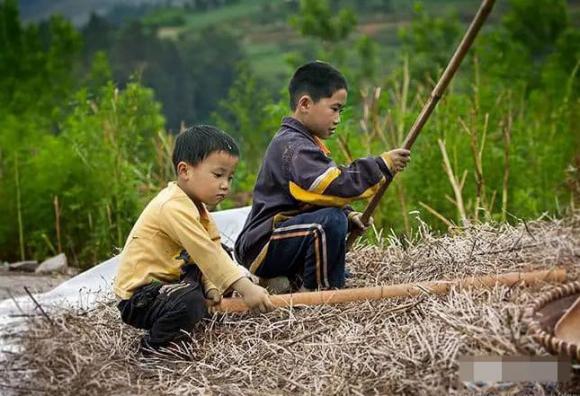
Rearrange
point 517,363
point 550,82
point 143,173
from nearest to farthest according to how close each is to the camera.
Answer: point 517,363 < point 143,173 < point 550,82

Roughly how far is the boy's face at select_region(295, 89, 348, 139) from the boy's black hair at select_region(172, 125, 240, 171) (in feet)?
1.47

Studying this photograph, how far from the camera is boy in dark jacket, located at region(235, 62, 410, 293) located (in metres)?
4.55

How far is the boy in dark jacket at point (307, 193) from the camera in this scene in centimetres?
455

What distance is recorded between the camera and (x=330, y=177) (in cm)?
452

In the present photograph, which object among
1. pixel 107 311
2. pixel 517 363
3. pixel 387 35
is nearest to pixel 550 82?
pixel 387 35

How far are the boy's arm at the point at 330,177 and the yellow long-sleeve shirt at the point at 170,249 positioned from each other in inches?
16.2

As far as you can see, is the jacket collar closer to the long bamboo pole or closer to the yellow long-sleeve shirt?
the long bamboo pole

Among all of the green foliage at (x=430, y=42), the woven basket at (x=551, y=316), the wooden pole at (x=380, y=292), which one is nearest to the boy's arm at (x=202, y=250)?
the wooden pole at (x=380, y=292)

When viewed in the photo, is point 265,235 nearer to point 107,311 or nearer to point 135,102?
point 107,311

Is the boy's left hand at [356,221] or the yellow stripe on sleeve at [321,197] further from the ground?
the yellow stripe on sleeve at [321,197]

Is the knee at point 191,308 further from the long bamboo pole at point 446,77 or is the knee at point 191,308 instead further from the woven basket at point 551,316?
the woven basket at point 551,316

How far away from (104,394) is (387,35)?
1078cm

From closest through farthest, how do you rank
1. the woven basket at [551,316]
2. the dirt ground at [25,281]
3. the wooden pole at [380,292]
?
the woven basket at [551,316], the wooden pole at [380,292], the dirt ground at [25,281]

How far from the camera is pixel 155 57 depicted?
1415cm
